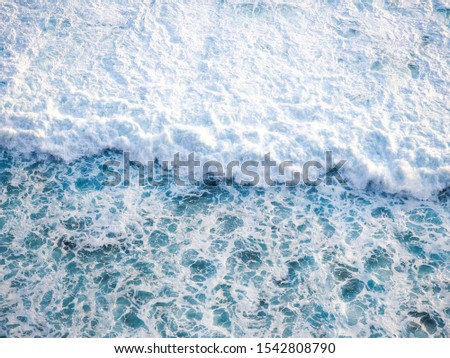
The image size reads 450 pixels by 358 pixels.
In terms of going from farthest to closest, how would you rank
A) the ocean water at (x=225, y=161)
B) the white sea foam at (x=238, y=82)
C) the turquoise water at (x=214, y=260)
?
1. the white sea foam at (x=238, y=82)
2. the ocean water at (x=225, y=161)
3. the turquoise water at (x=214, y=260)

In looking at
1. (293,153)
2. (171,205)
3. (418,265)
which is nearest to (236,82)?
(293,153)

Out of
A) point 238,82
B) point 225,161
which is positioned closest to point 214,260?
point 225,161

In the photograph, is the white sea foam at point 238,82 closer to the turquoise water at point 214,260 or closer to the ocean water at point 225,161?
the ocean water at point 225,161

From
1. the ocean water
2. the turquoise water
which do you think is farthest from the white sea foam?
the turquoise water

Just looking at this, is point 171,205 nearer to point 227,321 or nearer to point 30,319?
point 227,321

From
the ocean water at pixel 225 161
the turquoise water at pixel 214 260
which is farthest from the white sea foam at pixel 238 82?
the turquoise water at pixel 214 260

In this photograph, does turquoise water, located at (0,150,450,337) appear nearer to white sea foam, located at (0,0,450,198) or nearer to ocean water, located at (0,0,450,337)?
ocean water, located at (0,0,450,337)

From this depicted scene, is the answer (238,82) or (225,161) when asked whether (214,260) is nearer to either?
(225,161)
